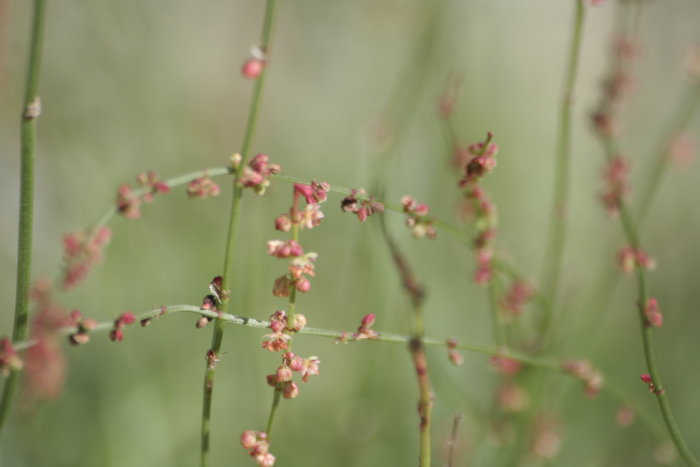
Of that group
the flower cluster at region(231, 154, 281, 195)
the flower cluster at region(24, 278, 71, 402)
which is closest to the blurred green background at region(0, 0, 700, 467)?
the flower cluster at region(24, 278, 71, 402)

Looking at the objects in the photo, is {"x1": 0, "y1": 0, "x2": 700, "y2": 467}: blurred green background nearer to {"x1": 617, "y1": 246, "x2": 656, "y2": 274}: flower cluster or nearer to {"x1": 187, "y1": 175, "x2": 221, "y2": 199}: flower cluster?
{"x1": 617, "y1": 246, "x2": 656, "y2": 274}: flower cluster

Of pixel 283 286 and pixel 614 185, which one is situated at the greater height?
pixel 614 185

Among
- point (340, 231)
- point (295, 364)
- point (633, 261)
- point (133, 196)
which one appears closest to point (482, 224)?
point (633, 261)

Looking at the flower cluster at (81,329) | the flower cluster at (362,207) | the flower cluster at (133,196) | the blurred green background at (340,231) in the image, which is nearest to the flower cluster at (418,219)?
the flower cluster at (362,207)

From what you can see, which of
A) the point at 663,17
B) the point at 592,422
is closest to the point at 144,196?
the point at 592,422

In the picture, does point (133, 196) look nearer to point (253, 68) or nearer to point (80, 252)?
point (80, 252)

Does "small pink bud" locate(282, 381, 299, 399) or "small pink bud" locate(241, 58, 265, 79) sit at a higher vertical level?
"small pink bud" locate(241, 58, 265, 79)
